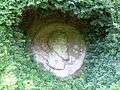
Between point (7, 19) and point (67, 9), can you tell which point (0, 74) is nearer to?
point (7, 19)

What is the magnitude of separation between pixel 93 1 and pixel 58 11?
82 cm

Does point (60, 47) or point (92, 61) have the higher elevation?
point (60, 47)

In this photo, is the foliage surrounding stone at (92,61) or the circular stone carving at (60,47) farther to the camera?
the circular stone carving at (60,47)

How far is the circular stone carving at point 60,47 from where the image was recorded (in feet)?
30.1

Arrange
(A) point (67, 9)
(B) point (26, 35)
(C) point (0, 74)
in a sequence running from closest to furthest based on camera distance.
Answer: (C) point (0, 74) → (A) point (67, 9) → (B) point (26, 35)

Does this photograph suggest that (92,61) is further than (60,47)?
No

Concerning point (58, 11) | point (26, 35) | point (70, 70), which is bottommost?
point (70, 70)

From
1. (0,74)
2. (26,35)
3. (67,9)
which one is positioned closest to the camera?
(0,74)

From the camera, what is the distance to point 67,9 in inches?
328

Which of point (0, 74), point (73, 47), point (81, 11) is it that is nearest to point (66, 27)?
point (73, 47)

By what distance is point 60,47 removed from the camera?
9.26m

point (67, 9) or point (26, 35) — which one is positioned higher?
point (67, 9)

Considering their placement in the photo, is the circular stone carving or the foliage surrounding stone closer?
the foliage surrounding stone

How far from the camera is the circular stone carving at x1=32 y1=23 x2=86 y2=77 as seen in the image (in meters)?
9.19
